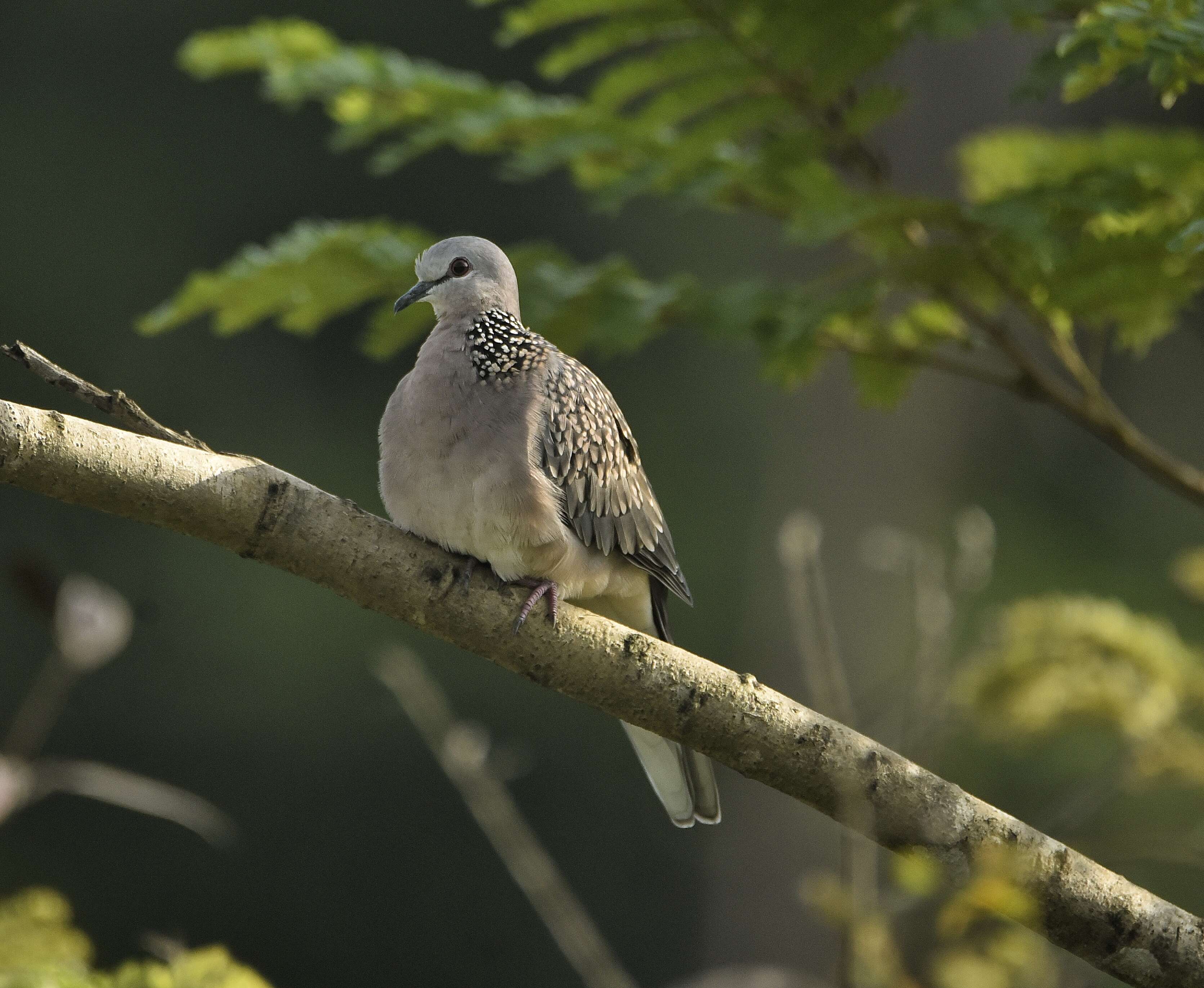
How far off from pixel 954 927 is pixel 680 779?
1.18 meters

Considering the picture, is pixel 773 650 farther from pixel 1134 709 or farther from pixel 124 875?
pixel 124 875

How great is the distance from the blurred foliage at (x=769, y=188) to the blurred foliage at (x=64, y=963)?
127 centimetres

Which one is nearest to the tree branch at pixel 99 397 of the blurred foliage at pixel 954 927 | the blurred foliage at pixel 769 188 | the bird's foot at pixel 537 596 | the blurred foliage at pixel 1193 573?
the bird's foot at pixel 537 596

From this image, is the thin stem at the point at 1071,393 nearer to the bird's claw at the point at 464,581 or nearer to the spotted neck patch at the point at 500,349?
the spotted neck patch at the point at 500,349

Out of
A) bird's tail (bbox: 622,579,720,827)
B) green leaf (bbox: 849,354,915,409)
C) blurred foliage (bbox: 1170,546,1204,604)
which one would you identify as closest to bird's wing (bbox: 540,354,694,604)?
bird's tail (bbox: 622,579,720,827)

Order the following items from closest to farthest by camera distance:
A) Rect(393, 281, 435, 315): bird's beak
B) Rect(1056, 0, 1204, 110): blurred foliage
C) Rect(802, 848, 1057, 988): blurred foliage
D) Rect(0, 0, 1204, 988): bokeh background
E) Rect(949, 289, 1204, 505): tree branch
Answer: Rect(802, 848, 1057, 988): blurred foliage, Rect(1056, 0, 1204, 110): blurred foliage, Rect(393, 281, 435, 315): bird's beak, Rect(949, 289, 1204, 505): tree branch, Rect(0, 0, 1204, 988): bokeh background

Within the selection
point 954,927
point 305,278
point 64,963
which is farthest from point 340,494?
point 954,927

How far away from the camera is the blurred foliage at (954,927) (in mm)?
1363

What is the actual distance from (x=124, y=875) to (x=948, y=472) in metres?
5.44

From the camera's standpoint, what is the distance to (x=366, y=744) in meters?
9.04

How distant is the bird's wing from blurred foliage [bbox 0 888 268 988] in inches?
38.7

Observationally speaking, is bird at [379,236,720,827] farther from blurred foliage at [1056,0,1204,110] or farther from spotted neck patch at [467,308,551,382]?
blurred foliage at [1056,0,1204,110]

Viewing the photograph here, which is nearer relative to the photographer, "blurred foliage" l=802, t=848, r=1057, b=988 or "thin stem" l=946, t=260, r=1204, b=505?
"blurred foliage" l=802, t=848, r=1057, b=988

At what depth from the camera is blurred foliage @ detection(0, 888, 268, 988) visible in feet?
4.79
